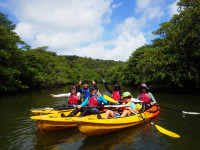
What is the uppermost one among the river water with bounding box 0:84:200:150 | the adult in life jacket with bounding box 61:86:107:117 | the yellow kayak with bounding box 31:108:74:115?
the adult in life jacket with bounding box 61:86:107:117

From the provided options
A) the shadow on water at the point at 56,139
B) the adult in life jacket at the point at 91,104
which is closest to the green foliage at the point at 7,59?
the shadow on water at the point at 56,139

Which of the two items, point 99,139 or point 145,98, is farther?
point 145,98

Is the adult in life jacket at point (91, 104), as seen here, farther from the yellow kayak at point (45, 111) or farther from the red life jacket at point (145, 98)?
the red life jacket at point (145, 98)

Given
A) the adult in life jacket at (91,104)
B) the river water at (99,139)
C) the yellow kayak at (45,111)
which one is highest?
the adult in life jacket at (91,104)

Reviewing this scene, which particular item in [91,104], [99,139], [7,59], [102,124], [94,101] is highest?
[7,59]

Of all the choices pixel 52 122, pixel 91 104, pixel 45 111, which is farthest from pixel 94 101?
pixel 45 111

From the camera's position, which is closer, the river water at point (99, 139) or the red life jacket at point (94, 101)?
the river water at point (99, 139)

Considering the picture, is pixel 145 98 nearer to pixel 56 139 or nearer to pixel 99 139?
pixel 99 139

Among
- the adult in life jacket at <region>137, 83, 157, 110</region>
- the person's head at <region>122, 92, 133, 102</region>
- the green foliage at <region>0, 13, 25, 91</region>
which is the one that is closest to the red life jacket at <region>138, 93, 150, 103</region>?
the adult in life jacket at <region>137, 83, 157, 110</region>

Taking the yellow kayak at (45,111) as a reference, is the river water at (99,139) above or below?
below

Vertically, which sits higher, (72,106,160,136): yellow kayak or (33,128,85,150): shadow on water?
(72,106,160,136): yellow kayak

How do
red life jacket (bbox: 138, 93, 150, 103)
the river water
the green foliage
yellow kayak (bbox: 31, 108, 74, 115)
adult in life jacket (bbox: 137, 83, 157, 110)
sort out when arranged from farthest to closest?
the green foliage → red life jacket (bbox: 138, 93, 150, 103) → adult in life jacket (bbox: 137, 83, 157, 110) → yellow kayak (bbox: 31, 108, 74, 115) → the river water

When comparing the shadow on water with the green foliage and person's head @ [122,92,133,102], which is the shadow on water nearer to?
person's head @ [122,92,133,102]

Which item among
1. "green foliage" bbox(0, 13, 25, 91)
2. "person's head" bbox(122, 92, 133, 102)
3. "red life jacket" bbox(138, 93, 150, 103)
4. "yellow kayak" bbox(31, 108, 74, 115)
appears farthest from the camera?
"green foliage" bbox(0, 13, 25, 91)
